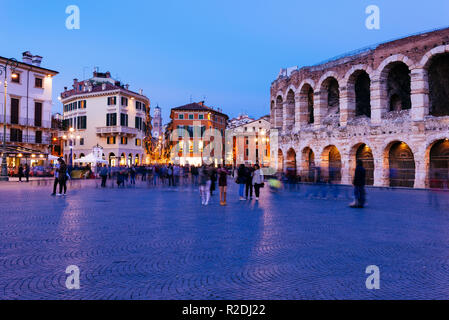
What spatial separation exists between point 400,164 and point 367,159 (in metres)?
2.70

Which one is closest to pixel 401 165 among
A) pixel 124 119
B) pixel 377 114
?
pixel 377 114

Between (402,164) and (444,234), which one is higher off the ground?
(402,164)

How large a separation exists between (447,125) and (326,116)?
10237mm

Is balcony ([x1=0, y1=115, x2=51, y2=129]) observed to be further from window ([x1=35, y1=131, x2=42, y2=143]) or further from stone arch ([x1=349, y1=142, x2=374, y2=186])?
stone arch ([x1=349, y1=142, x2=374, y2=186])

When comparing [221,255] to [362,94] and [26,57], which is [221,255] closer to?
[362,94]

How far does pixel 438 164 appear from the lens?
24156mm

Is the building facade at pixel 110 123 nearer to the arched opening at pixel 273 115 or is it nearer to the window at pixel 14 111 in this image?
the window at pixel 14 111

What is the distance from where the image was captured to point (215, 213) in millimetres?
11891

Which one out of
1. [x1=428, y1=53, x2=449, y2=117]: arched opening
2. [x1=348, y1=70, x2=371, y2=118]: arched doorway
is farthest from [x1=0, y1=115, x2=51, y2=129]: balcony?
[x1=428, y1=53, x2=449, y2=117]: arched opening

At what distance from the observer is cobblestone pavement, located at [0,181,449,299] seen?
4488 mm

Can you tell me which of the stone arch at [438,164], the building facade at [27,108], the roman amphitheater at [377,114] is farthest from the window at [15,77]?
the stone arch at [438,164]

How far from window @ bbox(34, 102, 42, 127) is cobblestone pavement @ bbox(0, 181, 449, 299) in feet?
125

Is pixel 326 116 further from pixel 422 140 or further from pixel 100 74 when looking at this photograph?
pixel 100 74
